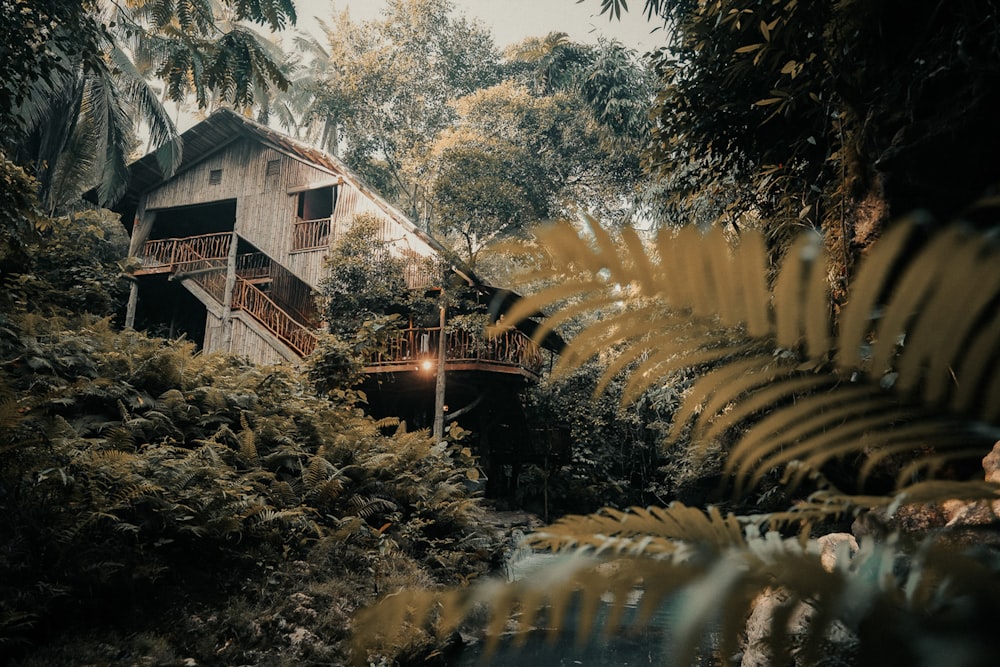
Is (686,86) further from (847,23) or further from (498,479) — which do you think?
(498,479)

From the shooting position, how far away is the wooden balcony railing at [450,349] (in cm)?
1285

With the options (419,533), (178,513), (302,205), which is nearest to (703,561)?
(178,513)

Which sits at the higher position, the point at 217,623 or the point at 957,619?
the point at 957,619

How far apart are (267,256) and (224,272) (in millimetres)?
1308

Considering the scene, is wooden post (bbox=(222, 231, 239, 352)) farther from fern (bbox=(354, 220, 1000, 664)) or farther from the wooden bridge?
fern (bbox=(354, 220, 1000, 664))

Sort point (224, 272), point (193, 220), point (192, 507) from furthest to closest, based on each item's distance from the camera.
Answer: point (193, 220)
point (224, 272)
point (192, 507)

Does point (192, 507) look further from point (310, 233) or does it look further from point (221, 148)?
point (221, 148)

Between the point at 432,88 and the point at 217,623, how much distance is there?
78.7ft

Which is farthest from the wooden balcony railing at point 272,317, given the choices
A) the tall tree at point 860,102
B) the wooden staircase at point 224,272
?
the tall tree at point 860,102

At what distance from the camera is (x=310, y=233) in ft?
51.1

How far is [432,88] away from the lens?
83.3 ft

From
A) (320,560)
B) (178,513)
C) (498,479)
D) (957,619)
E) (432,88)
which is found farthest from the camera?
(432,88)

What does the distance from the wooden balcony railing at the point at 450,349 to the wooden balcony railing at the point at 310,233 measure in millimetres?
3962

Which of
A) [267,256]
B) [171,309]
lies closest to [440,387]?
[267,256]
